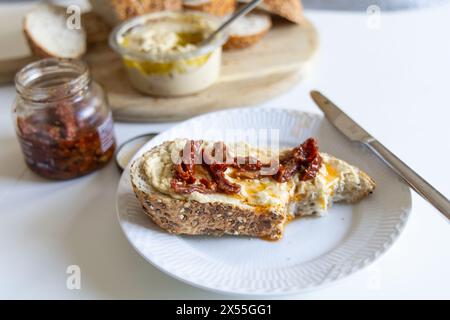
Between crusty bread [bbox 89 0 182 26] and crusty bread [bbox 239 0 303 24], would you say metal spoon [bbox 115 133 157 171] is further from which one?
crusty bread [bbox 239 0 303 24]

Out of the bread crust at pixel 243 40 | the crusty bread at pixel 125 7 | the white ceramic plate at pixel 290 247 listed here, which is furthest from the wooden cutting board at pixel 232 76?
the white ceramic plate at pixel 290 247

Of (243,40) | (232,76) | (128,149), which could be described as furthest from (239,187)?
(243,40)

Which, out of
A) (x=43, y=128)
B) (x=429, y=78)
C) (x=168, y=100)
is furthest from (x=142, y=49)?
(x=429, y=78)

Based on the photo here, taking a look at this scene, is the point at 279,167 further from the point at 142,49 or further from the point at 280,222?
the point at 142,49

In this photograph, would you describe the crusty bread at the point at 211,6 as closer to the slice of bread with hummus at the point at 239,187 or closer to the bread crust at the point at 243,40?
the bread crust at the point at 243,40

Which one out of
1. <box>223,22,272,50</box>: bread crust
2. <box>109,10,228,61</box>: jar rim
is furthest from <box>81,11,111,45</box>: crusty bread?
<box>223,22,272,50</box>: bread crust

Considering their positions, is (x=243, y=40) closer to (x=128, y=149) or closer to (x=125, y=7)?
(x=125, y=7)
